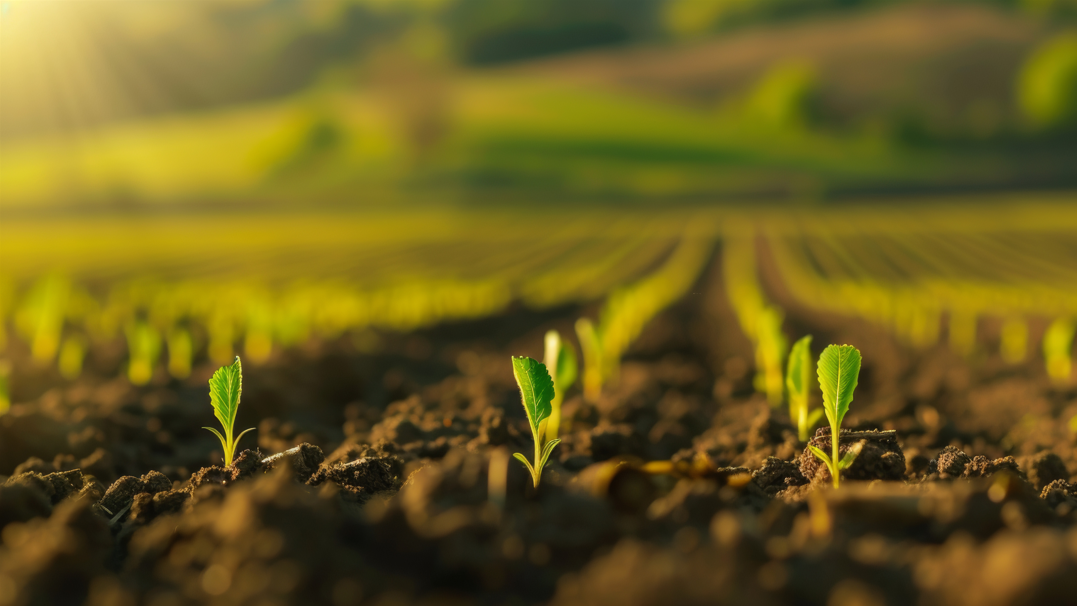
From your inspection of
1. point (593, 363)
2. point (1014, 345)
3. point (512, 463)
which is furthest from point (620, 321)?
point (512, 463)

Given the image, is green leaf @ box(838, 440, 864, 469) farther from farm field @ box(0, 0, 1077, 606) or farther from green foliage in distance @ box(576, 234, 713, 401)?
green foliage in distance @ box(576, 234, 713, 401)

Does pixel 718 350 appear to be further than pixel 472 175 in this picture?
No

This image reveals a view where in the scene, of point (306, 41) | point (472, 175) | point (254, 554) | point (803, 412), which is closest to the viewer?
point (254, 554)

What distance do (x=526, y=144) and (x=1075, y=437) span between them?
69317mm

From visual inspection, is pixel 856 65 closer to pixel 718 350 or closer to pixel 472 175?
pixel 472 175

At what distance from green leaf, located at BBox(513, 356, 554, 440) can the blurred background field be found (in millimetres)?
4304

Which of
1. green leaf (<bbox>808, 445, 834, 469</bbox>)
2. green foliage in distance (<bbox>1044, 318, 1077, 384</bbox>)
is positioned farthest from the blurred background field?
green leaf (<bbox>808, 445, 834, 469</bbox>)

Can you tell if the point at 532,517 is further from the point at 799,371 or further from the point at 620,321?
the point at 620,321

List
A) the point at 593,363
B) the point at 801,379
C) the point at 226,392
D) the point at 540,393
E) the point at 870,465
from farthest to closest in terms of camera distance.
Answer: the point at 593,363 → the point at 801,379 → the point at 226,392 → the point at 540,393 → the point at 870,465

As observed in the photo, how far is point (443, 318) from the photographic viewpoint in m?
11.8

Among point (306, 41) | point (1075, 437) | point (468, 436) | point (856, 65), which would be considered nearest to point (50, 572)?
point (468, 436)

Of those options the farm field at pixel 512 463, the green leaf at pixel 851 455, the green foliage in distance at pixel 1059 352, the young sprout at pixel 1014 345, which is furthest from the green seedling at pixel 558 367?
the young sprout at pixel 1014 345

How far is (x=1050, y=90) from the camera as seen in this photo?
68812 mm

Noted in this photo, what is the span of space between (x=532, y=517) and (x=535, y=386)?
30.3 inches
